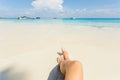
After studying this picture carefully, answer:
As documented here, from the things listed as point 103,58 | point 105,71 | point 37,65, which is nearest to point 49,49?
point 37,65

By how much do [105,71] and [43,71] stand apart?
72cm

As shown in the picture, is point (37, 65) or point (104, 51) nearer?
point (37, 65)

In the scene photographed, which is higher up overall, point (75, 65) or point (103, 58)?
point (75, 65)

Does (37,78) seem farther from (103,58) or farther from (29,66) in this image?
(103,58)

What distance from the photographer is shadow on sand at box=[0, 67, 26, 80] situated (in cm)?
170

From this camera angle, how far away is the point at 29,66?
1.97 metres

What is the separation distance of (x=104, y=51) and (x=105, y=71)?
0.80 m

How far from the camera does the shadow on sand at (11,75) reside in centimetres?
170

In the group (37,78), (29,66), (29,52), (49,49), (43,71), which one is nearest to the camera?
(37,78)

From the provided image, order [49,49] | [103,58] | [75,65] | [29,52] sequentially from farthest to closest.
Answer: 1. [49,49]
2. [29,52]
3. [103,58]
4. [75,65]

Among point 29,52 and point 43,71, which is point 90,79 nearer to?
point 43,71

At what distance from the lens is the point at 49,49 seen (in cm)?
275

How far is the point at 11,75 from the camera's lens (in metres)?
1.76

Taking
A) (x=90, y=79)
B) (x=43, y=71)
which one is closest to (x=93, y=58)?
(x=90, y=79)
